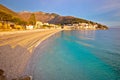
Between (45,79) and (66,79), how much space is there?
59.7 inches

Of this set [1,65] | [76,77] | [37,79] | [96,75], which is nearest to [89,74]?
[96,75]

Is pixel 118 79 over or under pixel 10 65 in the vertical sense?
under

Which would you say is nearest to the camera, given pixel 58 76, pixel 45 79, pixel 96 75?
pixel 45 79

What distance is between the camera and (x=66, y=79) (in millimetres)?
9273

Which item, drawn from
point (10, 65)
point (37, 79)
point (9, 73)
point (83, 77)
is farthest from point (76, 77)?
point (10, 65)

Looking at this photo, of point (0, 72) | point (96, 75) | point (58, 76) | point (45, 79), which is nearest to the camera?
point (0, 72)

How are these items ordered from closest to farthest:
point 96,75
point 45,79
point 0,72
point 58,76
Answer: point 0,72
point 45,79
point 58,76
point 96,75

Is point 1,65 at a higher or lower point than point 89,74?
higher

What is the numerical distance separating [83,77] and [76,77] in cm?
57

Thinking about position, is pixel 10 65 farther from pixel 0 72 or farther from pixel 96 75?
pixel 96 75

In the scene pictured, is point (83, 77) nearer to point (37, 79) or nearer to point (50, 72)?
point (50, 72)

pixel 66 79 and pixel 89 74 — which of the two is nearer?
pixel 66 79

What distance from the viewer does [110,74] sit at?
10.9 meters

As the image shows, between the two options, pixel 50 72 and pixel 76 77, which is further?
pixel 50 72
